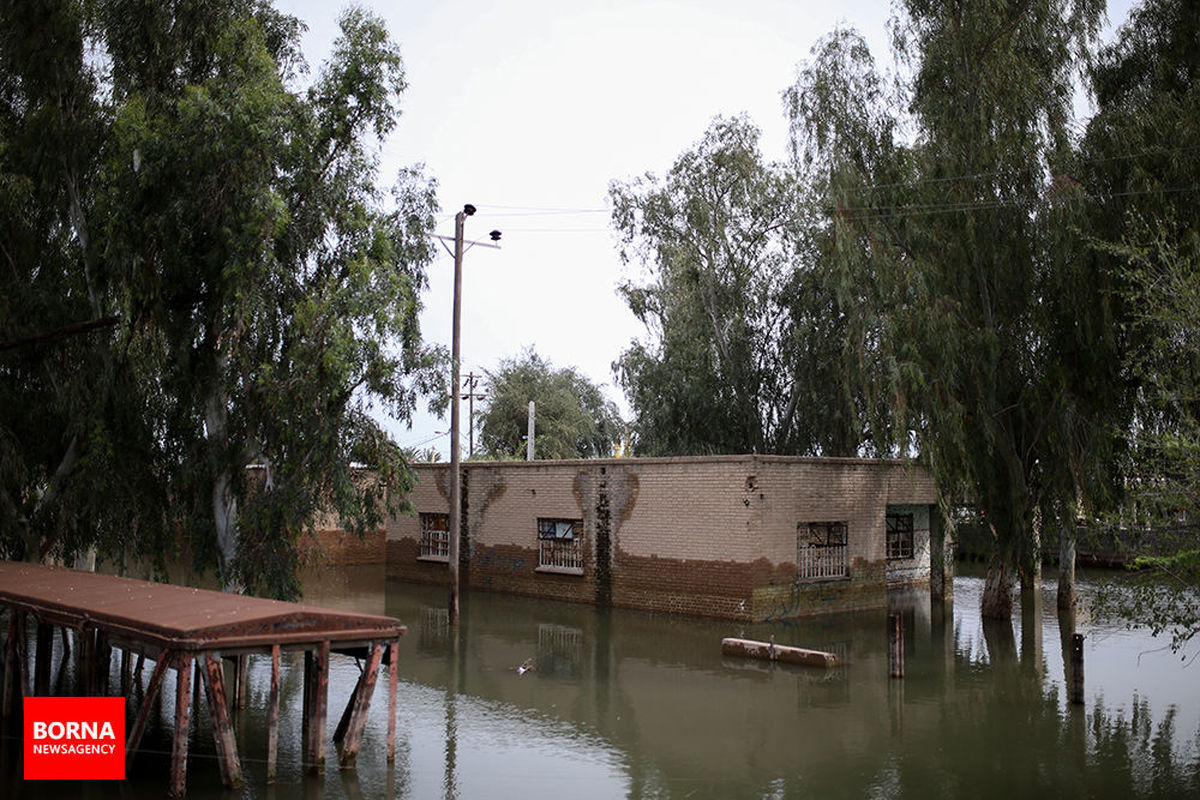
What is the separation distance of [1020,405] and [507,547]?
14584 millimetres

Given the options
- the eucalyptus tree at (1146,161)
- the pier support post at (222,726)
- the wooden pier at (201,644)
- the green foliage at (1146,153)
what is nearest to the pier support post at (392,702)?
the wooden pier at (201,644)

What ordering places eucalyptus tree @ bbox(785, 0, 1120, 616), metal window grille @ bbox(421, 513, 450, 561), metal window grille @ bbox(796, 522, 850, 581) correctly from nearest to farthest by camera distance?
1. eucalyptus tree @ bbox(785, 0, 1120, 616)
2. metal window grille @ bbox(796, 522, 850, 581)
3. metal window grille @ bbox(421, 513, 450, 561)

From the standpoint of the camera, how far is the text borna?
1172 cm

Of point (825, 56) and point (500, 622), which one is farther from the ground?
point (825, 56)

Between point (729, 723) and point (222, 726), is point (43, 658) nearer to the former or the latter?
point (222, 726)

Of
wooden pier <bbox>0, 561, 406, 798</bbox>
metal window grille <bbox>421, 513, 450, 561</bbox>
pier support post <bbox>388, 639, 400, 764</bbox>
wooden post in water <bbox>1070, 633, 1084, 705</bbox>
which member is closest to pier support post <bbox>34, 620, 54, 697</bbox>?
wooden pier <bbox>0, 561, 406, 798</bbox>

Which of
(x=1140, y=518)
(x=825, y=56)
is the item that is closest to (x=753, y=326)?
(x=825, y=56)

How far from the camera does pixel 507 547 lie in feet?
94.4

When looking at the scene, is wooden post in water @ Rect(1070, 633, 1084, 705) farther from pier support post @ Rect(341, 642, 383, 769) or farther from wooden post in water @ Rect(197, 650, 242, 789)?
wooden post in water @ Rect(197, 650, 242, 789)

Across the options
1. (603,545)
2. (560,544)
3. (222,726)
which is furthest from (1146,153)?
(222,726)

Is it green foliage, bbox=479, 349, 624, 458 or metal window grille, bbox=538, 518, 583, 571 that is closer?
metal window grille, bbox=538, 518, 583, 571

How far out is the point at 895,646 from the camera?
16.8 metres

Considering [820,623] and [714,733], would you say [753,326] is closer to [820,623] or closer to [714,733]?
[820,623]

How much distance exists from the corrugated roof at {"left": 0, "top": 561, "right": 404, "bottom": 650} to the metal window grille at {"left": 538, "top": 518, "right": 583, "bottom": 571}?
1430 centimetres
